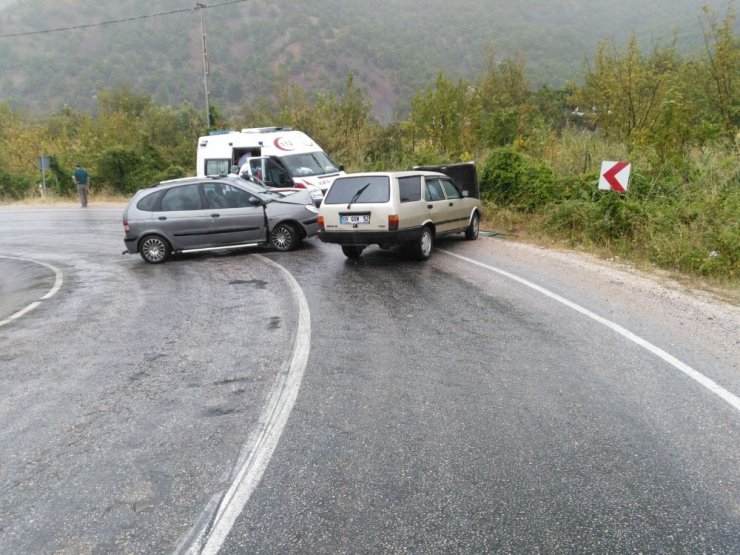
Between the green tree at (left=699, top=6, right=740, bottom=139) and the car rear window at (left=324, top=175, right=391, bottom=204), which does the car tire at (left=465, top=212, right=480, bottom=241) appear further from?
the green tree at (left=699, top=6, right=740, bottom=139)

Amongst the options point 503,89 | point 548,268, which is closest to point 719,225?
point 548,268

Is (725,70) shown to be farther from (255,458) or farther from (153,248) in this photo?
(255,458)

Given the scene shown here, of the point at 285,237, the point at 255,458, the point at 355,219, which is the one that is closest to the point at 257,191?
the point at 285,237

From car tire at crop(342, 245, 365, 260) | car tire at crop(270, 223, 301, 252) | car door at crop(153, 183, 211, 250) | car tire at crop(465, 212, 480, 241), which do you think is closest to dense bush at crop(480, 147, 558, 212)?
car tire at crop(465, 212, 480, 241)

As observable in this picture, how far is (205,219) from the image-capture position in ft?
43.7

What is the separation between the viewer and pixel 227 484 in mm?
3920

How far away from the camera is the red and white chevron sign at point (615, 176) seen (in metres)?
13.2

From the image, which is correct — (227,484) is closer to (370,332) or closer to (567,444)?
(567,444)

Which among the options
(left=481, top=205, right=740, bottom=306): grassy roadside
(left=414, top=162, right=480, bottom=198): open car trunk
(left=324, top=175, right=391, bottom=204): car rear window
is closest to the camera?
(left=481, top=205, right=740, bottom=306): grassy roadside

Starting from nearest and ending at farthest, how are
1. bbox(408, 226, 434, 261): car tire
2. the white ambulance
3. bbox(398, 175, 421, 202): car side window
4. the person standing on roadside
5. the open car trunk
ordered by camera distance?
bbox(398, 175, 421, 202): car side window, bbox(408, 226, 434, 261): car tire, the open car trunk, the white ambulance, the person standing on roadside

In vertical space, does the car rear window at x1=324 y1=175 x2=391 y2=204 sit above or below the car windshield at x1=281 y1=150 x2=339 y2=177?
below

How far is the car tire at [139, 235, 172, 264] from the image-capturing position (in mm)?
13203

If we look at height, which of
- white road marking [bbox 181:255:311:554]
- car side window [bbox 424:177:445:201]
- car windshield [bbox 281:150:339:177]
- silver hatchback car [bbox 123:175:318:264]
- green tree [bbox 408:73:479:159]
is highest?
green tree [bbox 408:73:479:159]

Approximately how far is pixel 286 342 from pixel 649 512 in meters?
4.38
